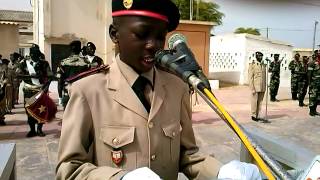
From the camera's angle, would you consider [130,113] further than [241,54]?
No

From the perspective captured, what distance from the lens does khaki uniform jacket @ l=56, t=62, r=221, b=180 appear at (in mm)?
1375

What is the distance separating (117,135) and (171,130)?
0.74 feet

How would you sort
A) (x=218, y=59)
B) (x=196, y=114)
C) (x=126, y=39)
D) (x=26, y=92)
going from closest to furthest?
1. (x=126, y=39)
2. (x=26, y=92)
3. (x=196, y=114)
4. (x=218, y=59)

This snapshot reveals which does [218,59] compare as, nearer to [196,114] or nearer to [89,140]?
[196,114]

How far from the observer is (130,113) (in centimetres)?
148

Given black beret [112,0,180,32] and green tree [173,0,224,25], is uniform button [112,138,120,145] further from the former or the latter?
green tree [173,0,224,25]

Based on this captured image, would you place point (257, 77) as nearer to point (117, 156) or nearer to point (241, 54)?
point (117, 156)

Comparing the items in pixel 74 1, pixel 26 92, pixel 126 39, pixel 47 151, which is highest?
pixel 74 1

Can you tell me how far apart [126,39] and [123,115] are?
29 centimetres

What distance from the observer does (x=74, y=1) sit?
14.5m

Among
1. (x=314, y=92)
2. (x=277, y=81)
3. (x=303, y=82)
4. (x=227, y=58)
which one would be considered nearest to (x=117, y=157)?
(x=314, y=92)

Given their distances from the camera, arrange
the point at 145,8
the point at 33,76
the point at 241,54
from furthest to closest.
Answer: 1. the point at 241,54
2. the point at 33,76
3. the point at 145,8

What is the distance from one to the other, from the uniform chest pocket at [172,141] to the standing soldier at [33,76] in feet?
16.5

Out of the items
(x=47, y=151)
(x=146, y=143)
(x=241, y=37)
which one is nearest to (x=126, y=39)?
(x=146, y=143)
